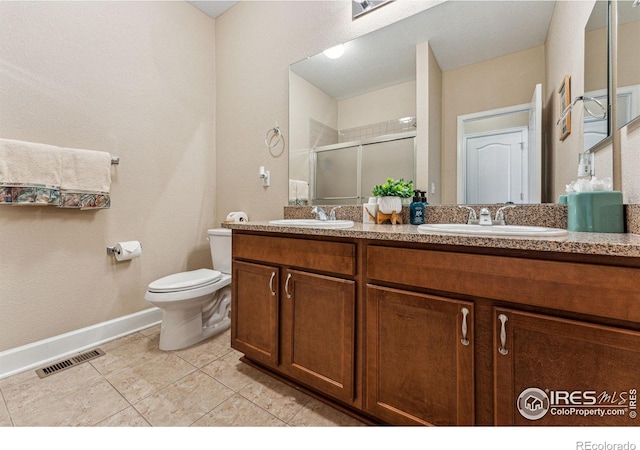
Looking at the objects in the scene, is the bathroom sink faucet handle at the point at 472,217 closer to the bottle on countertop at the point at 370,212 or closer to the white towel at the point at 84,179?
the bottle on countertop at the point at 370,212

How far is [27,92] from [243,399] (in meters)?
2.13

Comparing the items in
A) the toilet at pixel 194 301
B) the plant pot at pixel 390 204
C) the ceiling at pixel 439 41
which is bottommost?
the toilet at pixel 194 301

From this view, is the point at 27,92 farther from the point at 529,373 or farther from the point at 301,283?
the point at 529,373

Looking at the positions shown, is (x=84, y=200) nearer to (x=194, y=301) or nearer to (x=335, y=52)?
(x=194, y=301)

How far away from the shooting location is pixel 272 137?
2.23m

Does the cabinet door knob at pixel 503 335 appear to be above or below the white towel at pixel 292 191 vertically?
below

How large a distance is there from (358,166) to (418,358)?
1210mm

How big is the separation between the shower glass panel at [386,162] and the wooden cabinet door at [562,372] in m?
0.99

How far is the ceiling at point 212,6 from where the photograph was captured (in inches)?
94.3

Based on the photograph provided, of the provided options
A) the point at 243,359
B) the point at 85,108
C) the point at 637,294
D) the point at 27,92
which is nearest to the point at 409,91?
the point at 637,294

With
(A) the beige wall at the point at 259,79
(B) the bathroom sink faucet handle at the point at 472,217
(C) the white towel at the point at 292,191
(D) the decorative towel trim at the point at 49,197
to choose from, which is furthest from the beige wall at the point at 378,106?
(D) the decorative towel trim at the point at 49,197

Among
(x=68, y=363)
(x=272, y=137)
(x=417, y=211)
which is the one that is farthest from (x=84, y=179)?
(x=417, y=211)

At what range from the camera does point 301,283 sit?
4.26ft

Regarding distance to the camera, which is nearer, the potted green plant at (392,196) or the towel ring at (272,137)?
the potted green plant at (392,196)
